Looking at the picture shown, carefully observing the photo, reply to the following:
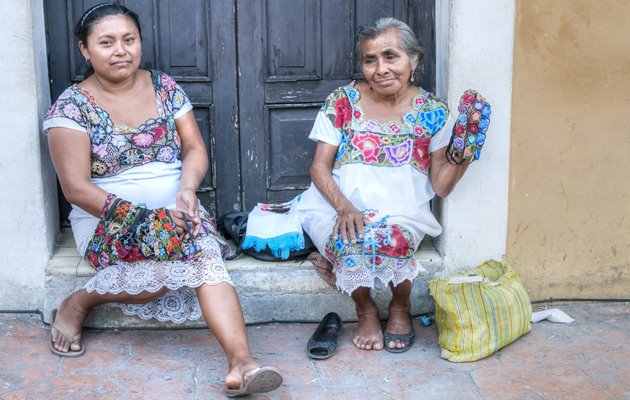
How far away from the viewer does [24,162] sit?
4.18 metres

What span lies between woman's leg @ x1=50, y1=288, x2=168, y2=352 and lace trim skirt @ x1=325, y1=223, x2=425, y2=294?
0.78m

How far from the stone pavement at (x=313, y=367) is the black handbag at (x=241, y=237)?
0.34 m

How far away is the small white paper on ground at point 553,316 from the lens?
14.2ft

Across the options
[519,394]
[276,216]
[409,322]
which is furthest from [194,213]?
[519,394]

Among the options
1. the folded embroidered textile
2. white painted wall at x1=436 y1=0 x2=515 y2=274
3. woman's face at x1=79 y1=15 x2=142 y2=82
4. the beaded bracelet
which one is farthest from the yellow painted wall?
the beaded bracelet

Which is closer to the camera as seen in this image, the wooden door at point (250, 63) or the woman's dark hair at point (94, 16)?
the woman's dark hair at point (94, 16)

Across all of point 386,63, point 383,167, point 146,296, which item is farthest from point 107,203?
point 386,63

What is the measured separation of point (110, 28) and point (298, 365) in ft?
5.42

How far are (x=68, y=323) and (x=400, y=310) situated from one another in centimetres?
148

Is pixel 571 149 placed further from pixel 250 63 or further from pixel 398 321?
pixel 250 63

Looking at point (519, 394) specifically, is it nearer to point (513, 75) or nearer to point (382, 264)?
point (382, 264)

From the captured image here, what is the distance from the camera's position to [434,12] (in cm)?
452

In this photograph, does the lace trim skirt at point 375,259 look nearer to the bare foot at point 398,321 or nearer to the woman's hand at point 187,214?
the bare foot at point 398,321

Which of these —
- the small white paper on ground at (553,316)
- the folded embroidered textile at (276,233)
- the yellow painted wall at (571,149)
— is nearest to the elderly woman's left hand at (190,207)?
the folded embroidered textile at (276,233)
